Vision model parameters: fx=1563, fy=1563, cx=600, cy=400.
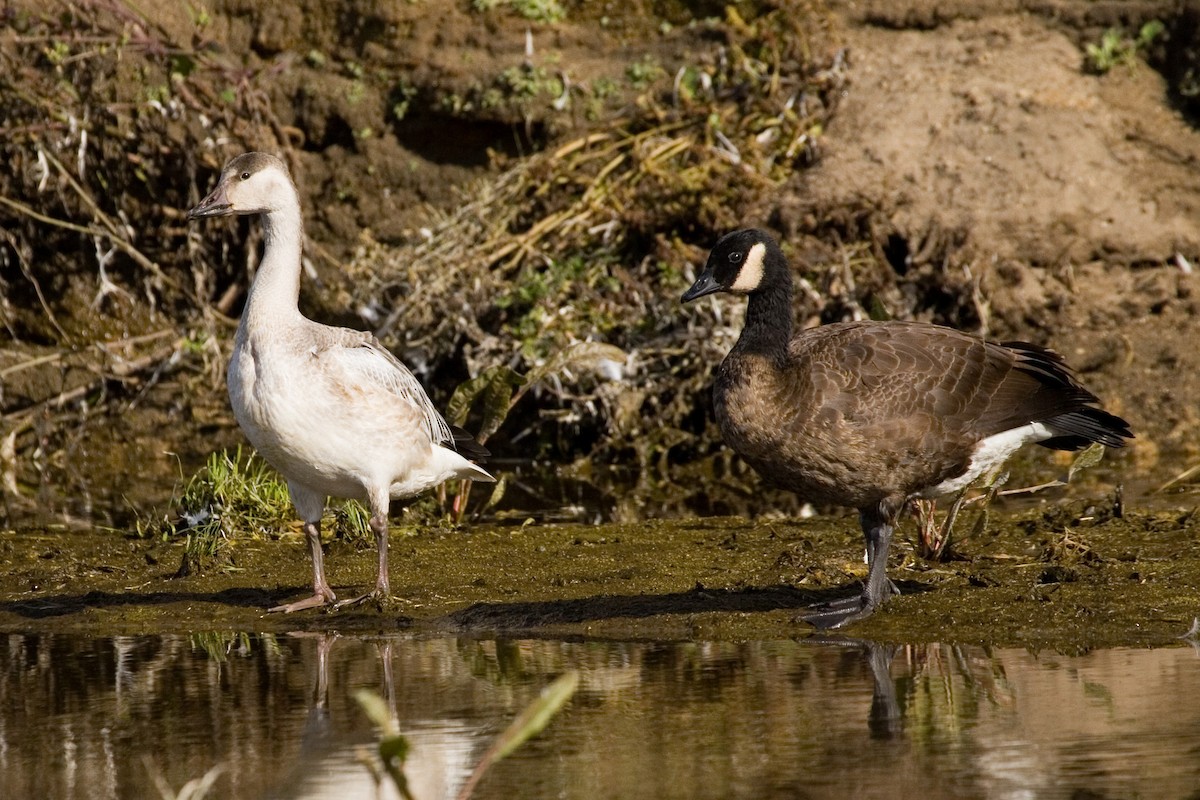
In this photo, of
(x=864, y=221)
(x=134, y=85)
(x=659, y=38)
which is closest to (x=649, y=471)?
(x=864, y=221)

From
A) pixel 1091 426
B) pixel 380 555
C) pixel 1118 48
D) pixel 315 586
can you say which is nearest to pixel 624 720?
pixel 380 555

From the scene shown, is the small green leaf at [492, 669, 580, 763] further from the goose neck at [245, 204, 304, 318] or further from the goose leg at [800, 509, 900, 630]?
the goose neck at [245, 204, 304, 318]

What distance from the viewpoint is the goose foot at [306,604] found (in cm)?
722

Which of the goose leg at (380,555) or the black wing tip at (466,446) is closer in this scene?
the goose leg at (380,555)

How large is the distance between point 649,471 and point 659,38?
13.7 feet

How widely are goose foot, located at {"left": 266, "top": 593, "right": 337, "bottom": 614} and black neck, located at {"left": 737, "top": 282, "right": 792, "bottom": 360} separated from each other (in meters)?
2.26

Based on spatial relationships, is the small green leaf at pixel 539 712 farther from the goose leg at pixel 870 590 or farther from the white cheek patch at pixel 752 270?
the white cheek patch at pixel 752 270

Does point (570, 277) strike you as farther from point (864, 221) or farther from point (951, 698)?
point (951, 698)

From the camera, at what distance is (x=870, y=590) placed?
21.6 feet

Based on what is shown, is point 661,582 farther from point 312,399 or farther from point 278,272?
point 278,272

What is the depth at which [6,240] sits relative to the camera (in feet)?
42.0

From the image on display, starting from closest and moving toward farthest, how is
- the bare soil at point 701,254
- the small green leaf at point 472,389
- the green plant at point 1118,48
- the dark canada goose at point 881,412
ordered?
the dark canada goose at point 881,412 → the bare soil at point 701,254 → the small green leaf at point 472,389 → the green plant at point 1118,48

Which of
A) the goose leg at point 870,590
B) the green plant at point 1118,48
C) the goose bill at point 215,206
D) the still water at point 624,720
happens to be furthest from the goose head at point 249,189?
the green plant at point 1118,48

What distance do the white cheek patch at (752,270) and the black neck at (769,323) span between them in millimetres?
52
